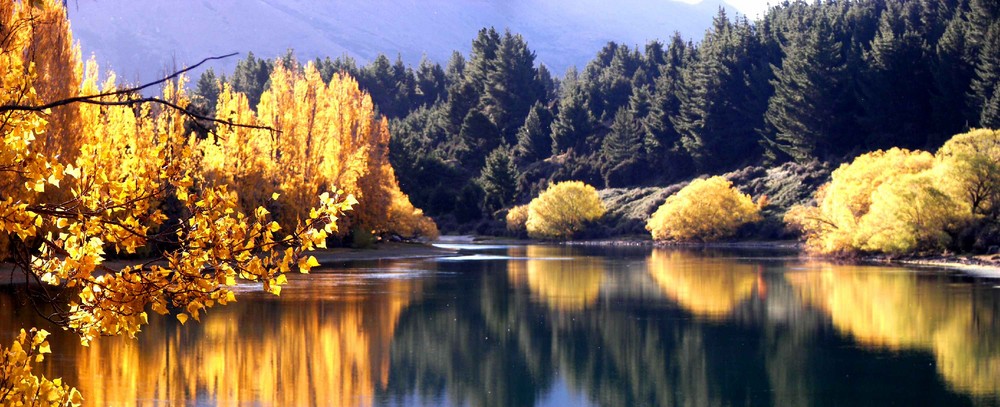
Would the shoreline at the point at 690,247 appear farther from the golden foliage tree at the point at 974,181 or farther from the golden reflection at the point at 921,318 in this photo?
the golden reflection at the point at 921,318

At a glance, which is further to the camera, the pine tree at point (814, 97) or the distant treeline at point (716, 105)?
the pine tree at point (814, 97)

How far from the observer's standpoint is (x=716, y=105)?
4023 inches

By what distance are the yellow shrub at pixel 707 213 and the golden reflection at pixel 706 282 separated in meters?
24.4

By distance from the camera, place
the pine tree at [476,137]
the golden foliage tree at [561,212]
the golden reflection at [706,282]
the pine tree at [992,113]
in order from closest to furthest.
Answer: the golden reflection at [706,282]
the pine tree at [992,113]
the golden foliage tree at [561,212]
the pine tree at [476,137]

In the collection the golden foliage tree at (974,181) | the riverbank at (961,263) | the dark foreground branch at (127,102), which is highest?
the golden foliage tree at (974,181)

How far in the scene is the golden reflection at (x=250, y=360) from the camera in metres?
17.1

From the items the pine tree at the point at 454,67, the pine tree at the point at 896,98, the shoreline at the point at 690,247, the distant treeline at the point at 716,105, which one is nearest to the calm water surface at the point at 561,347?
the shoreline at the point at 690,247

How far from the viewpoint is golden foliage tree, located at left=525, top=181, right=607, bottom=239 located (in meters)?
93.9

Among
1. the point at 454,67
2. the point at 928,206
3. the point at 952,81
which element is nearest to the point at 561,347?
the point at 928,206

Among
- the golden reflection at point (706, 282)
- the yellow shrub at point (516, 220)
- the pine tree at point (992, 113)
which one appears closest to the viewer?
the golden reflection at point (706, 282)

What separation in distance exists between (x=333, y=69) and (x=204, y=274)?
A: 149 metres

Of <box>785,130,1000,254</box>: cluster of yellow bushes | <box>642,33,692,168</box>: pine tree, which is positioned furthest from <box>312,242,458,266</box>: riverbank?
<box>642,33,692,168</box>: pine tree

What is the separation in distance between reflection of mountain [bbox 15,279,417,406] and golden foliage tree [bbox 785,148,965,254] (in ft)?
98.9

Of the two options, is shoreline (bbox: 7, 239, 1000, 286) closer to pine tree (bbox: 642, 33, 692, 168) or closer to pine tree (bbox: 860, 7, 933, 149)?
pine tree (bbox: 860, 7, 933, 149)
